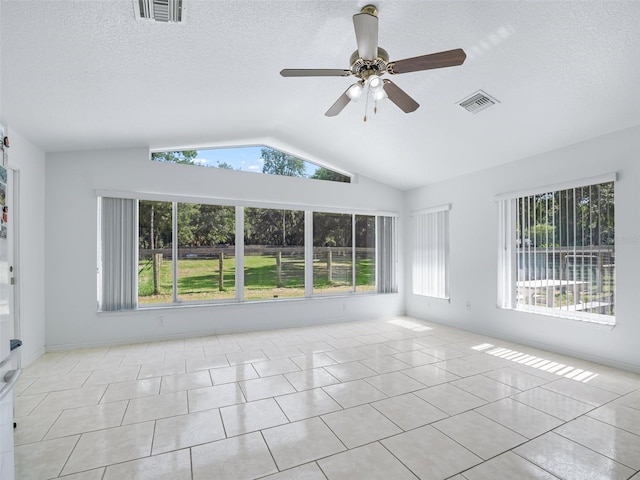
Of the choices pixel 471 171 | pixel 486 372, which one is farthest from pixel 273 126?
pixel 486 372

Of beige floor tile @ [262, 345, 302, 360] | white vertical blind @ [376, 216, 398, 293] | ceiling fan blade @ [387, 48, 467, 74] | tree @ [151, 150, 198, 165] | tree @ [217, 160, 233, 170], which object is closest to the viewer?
ceiling fan blade @ [387, 48, 467, 74]

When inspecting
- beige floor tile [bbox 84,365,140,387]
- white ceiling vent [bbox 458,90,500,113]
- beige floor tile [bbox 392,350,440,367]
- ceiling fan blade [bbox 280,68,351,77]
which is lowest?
beige floor tile [bbox 392,350,440,367]

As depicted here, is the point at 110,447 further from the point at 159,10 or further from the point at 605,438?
the point at 605,438

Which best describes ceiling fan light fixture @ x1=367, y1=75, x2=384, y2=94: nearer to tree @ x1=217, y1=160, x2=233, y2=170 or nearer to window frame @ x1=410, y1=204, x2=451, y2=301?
tree @ x1=217, y1=160, x2=233, y2=170

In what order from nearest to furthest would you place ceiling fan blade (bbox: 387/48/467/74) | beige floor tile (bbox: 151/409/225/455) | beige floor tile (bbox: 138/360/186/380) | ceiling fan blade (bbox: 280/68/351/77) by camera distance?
ceiling fan blade (bbox: 387/48/467/74)
beige floor tile (bbox: 151/409/225/455)
ceiling fan blade (bbox: 280/68/351/77)
beige floor tile (bbox: 138/360/186/380)

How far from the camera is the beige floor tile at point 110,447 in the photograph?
2037 mm

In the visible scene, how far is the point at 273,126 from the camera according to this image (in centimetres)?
464

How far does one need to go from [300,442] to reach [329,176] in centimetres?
457

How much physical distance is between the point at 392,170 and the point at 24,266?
519 centimetres

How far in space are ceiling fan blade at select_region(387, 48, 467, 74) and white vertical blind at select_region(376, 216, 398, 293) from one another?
167 inches

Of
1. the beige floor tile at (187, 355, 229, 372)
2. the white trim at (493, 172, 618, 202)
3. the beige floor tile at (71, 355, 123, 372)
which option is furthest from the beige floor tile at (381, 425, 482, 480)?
the white trim at (493, 172, 618, 202)

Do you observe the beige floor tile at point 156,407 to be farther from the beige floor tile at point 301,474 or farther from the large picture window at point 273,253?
the large picture window at point 273,253

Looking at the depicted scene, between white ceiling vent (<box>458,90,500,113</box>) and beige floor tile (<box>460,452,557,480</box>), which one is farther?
white ceiling vent (<box>458,90,500,113</box>)

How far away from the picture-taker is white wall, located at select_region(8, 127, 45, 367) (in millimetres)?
3652
